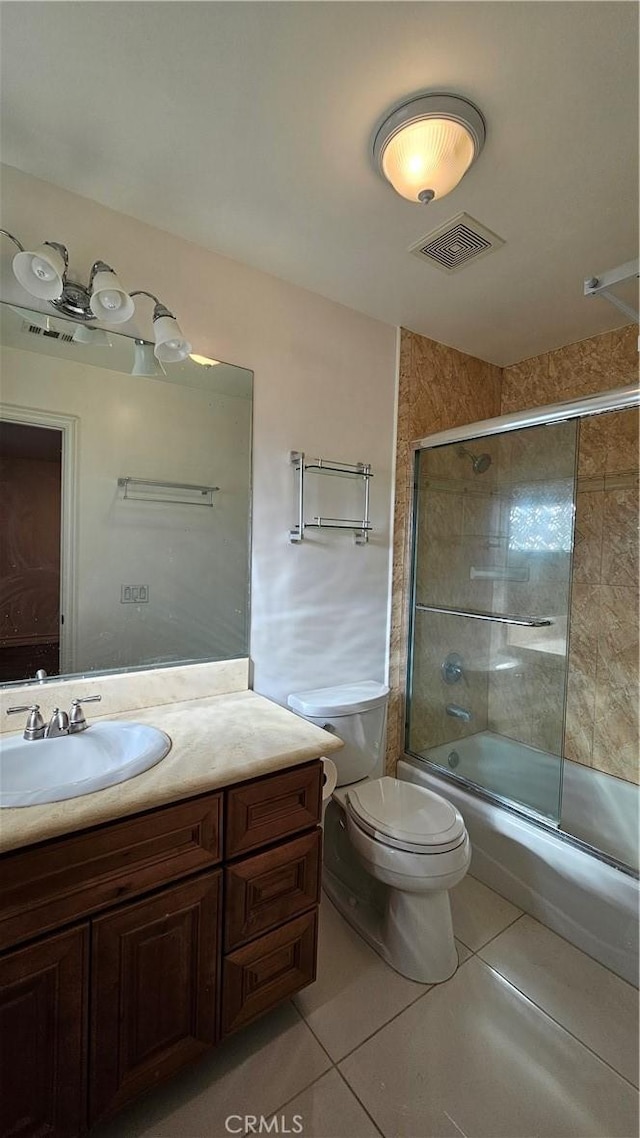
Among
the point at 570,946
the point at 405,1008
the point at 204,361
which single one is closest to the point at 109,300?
the point at 204,361

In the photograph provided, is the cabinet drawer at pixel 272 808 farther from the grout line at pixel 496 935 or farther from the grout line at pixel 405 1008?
the grout line at pixel 496 935

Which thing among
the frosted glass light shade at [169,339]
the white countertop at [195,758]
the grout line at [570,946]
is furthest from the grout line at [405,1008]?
the frosted glass light shade at [169,339]

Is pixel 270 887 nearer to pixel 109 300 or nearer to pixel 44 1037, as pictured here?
pixel 44 1037

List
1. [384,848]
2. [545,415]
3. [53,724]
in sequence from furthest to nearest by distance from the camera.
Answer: [545,415]
[384,848]
[53,724]

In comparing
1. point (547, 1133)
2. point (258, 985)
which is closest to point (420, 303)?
point (258, 985)

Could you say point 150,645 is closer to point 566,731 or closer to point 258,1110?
point 258,1110

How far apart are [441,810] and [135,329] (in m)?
1.95

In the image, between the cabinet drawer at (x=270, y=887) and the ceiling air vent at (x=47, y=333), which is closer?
the cabinet drawer at (x=270, y=887)

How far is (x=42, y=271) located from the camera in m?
1.19

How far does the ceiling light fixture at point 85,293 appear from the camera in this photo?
46.7 inches

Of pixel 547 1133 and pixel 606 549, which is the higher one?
pixel 606 549

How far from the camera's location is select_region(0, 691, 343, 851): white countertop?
864 millimetres

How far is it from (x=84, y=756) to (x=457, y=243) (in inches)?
78.8

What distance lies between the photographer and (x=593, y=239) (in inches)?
60.7
